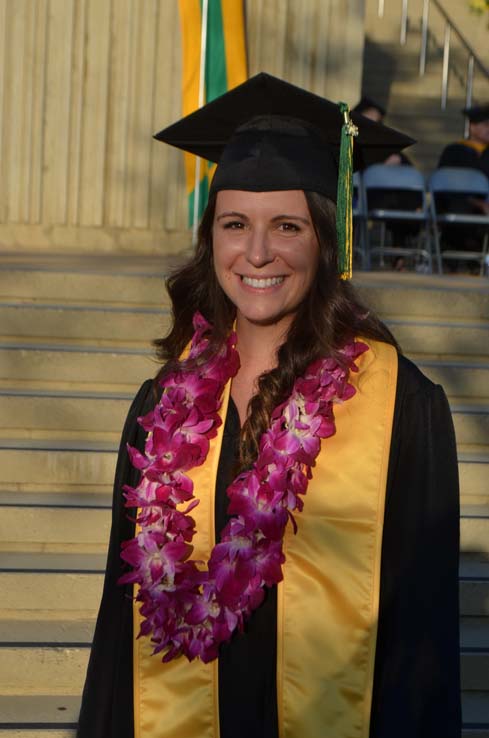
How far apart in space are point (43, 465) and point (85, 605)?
85 centimetres

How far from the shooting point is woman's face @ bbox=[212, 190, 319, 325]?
267 centimetres

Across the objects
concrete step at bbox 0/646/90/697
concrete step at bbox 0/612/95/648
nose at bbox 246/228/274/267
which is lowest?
concrete step at bbox 0/646/90/697

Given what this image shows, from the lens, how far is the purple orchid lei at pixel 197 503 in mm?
2633

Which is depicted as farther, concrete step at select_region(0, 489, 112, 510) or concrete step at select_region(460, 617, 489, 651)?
concrete step at select_region(0, 489, 112, 510)

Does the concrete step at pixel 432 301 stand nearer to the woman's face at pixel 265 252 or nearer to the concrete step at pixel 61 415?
the concrete step at pixel 61 415

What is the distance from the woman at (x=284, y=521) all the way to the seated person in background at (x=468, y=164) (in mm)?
7596

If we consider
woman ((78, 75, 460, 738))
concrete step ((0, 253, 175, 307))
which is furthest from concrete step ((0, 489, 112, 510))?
woman ((78, 75, 460, 738))

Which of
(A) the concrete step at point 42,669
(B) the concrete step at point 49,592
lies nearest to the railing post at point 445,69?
(B) the concrete step at point 49,592

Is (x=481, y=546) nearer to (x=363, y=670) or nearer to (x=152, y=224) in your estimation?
(x=363, y=670)

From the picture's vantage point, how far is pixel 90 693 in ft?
8.74

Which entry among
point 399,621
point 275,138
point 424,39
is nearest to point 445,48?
point 424,39

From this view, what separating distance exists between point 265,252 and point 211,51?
6.63m

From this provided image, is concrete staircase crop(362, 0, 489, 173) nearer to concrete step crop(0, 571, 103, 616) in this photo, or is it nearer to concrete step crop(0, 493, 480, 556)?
concrete step crop(0, 493, 480, 556)

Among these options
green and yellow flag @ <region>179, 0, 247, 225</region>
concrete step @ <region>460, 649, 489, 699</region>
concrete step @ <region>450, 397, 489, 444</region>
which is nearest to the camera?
concrete step @ <region>460, 649, 489, 699</region>
